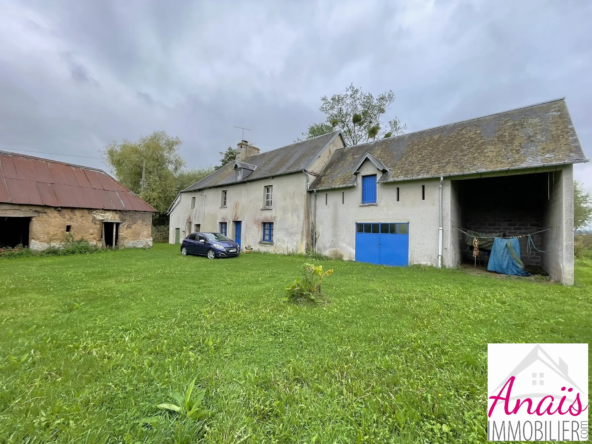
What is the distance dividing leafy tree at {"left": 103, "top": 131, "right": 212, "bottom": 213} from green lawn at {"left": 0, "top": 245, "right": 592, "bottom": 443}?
25.3 m

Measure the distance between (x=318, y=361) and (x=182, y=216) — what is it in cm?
2333

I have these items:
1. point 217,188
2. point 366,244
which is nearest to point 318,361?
point 366,244

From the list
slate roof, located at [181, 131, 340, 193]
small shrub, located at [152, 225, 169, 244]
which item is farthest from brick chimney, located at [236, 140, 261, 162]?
small shrub, located at [152, 225, 169, 244]

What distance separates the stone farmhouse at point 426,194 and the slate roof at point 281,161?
13cm

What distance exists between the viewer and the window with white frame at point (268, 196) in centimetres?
1722

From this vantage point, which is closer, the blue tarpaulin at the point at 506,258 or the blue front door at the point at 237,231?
the blue tarpaulin at the point at 506,258

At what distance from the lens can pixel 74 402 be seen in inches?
93.7

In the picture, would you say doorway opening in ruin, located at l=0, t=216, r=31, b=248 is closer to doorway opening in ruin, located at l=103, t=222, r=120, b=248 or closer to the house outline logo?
doorway opening in ruin, located at l=103, t=222, r=120, b=248

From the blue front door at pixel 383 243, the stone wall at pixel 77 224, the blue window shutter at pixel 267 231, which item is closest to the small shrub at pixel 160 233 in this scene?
the stone wall at pixel 77 224

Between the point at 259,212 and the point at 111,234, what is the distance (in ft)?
35.2

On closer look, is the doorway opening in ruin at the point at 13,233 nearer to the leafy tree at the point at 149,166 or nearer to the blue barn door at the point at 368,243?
the leafy tree at the point at 149,166

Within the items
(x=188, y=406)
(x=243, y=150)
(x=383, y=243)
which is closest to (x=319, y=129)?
(x=243, y=150)

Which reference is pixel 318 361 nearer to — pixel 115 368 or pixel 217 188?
pixel 115 368

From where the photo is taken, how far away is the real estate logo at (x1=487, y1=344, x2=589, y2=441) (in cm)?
222
